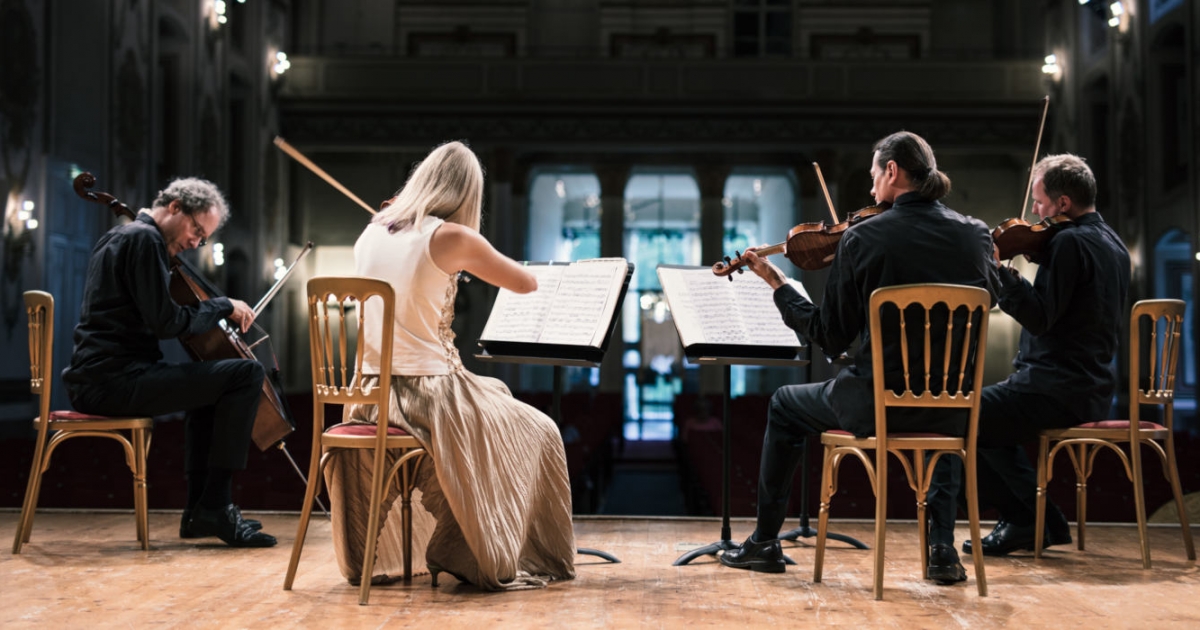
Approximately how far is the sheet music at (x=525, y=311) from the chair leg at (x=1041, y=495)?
5.39 ft

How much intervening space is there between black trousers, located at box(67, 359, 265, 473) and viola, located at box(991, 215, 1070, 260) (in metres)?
2.53

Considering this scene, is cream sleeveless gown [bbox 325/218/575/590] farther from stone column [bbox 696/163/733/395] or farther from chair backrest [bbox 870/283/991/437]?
stone column [bbox 696/163/733/395]

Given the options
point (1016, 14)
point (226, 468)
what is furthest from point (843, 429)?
point (1016, 14)

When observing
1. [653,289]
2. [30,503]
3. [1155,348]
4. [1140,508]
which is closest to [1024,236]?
[1155,348]

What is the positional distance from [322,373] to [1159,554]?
2.86 meters

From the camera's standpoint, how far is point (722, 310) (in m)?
3.45

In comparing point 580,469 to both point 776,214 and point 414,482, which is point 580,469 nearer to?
point 414,482

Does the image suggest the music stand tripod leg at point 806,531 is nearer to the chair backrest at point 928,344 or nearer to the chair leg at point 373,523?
the chair backrest at point 928,344

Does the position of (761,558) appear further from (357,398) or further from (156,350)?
(156,350)

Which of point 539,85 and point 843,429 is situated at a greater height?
point 539,85

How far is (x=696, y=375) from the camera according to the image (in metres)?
14.9

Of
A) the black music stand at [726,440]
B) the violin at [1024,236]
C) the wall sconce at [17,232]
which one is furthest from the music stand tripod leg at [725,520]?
the wall sconce at [17,232]

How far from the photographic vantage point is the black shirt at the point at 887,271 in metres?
2.86

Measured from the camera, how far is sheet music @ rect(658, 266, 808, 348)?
337 cm
